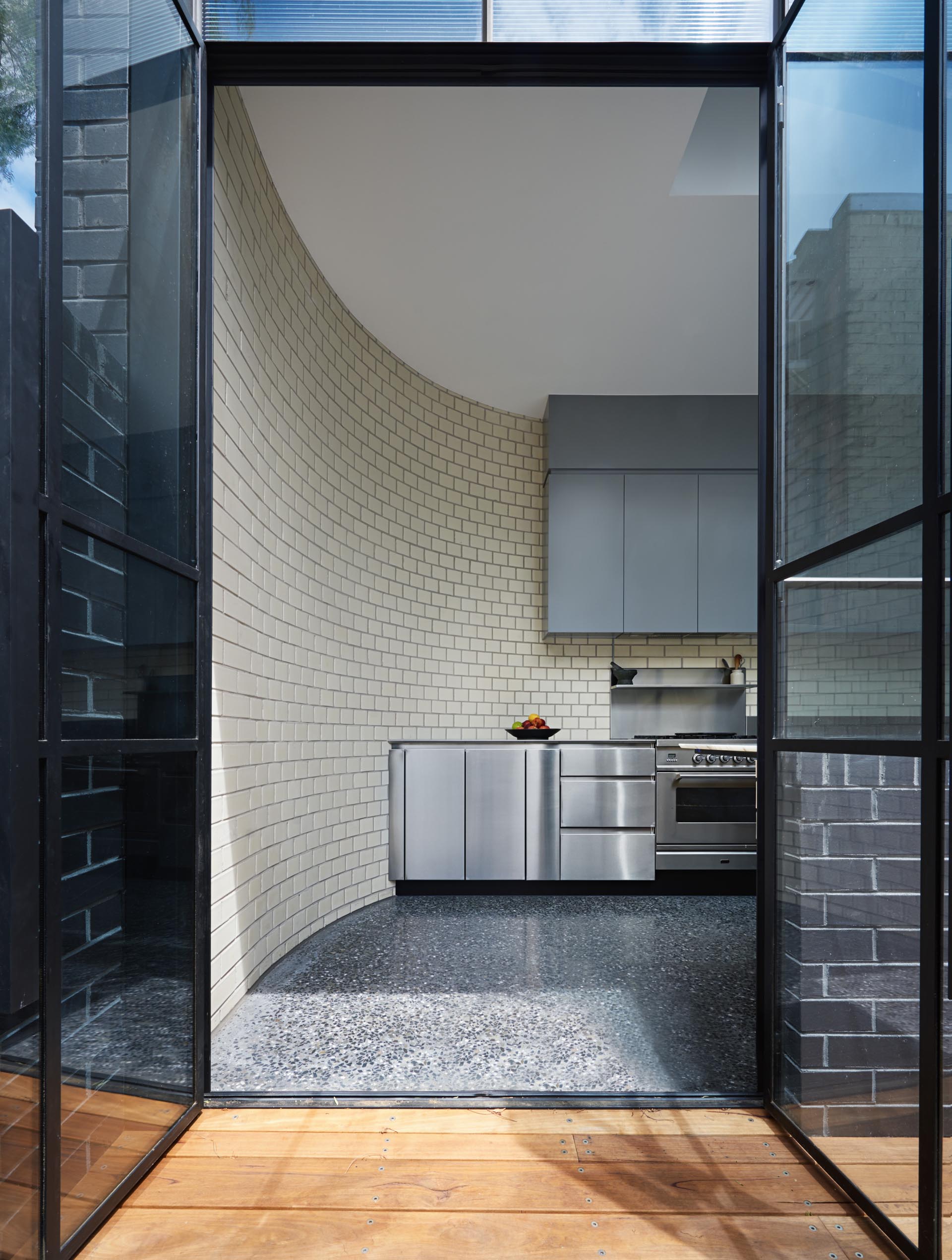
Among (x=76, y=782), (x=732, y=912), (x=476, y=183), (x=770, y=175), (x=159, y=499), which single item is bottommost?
(x=732, y=912)

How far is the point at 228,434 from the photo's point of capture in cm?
271

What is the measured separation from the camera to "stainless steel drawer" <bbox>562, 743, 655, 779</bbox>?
4848 mm

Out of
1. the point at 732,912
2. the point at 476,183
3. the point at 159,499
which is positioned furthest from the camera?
the point at 732,912

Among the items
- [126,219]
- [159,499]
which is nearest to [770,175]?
[126,219]

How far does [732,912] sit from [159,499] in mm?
3622

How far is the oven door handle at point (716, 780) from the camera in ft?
16.0

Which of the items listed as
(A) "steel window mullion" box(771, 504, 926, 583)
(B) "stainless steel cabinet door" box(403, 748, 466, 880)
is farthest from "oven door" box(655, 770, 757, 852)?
(A) "steel window mullion" box(771, 504, 926, 583)

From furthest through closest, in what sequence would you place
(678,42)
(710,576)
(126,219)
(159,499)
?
(710,576)
(678,42)
(159,499)
(126,219)

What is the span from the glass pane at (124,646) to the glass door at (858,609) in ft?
4.70

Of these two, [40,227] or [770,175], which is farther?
[770,175]

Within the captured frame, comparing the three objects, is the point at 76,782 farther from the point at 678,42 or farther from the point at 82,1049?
the point at 678,42

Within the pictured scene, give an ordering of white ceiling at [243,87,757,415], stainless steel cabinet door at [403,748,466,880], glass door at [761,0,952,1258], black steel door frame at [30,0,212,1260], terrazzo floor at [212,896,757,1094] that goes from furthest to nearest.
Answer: stainless steel cabinet door at [403,748,466,880], white ceiling at [243,87,757,415], terrazzo floor at [212,896,757,1094], glass door at [761,0,952,1258], black steel door frame at [30,0,212,1260]

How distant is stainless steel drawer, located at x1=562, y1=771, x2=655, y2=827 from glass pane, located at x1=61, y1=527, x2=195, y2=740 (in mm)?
3081

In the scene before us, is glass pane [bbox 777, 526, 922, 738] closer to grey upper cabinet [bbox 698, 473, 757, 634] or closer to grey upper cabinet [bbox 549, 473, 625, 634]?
grey upper cabinet [bbox 549, 473, 625, 634]
